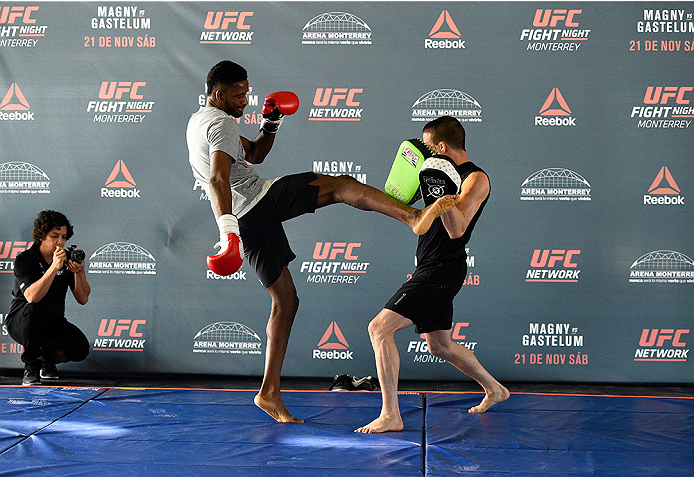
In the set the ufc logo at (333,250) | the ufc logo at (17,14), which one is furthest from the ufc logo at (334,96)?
the ufc logo at (17,14)

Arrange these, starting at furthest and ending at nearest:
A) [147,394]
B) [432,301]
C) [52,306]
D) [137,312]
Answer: [137,312], [52,306], [147,394], [432,301]

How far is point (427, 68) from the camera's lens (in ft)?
14.6

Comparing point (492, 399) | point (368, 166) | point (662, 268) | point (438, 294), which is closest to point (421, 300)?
point (438, 294)

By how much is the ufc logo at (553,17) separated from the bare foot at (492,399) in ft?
8.73

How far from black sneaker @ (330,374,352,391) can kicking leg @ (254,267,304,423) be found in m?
0.95

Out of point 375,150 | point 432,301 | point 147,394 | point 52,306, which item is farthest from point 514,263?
point 52,306

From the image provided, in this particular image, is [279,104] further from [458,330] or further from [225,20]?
[458,330]

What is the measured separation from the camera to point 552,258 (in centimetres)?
438

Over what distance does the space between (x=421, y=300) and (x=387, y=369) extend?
366mm

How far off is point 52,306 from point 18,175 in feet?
3.61

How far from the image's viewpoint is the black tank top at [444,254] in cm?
303

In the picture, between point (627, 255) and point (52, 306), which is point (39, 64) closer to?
point (52, 306)

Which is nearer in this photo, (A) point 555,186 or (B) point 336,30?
(A) point 555,186

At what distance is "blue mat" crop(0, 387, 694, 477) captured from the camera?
2453mm
